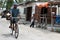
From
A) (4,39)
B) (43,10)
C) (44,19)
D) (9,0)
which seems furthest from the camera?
(9,0)

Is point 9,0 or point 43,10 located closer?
point 43,10

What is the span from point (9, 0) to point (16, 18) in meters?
55.1

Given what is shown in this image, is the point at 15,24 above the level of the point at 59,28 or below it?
above

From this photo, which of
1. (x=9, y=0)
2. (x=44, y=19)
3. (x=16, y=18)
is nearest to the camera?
(x=16, y=18)

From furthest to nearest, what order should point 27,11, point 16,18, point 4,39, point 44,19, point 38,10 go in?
point 27,11
point 38,10
point 44,19
point 16,18
point 4,39

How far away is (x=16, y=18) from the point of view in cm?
1398

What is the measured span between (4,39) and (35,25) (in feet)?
45.2

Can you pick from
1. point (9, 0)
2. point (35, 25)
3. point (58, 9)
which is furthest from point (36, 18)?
point (9, 0)

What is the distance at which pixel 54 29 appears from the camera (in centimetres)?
2097

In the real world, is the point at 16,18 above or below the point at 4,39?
above

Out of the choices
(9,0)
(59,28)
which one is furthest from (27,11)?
(9,0)

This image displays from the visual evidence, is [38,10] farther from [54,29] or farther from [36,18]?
[54,29]

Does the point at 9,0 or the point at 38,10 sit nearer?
the point at 38,10

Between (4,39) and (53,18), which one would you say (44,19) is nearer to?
(53,18)
